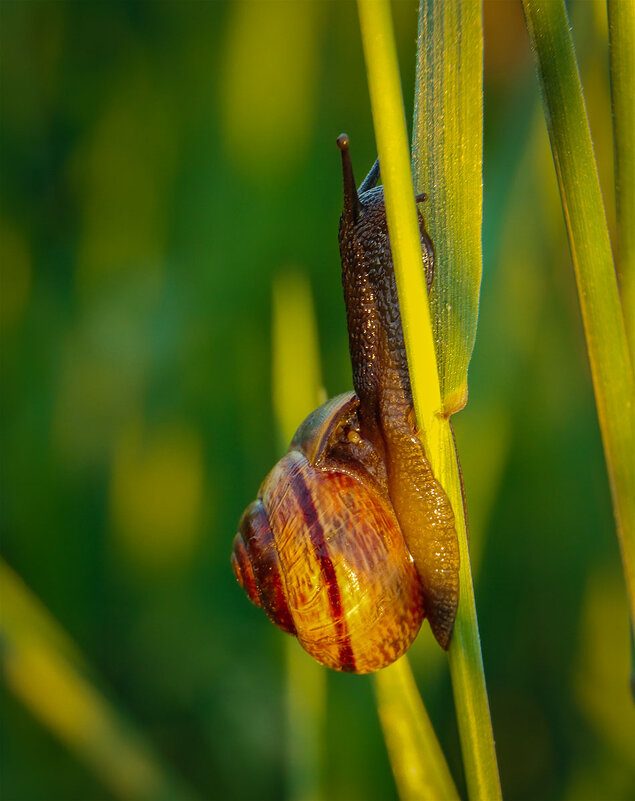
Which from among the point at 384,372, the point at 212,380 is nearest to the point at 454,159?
the point at 384,372

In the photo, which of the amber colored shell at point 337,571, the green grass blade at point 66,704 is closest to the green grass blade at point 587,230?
the amber colored shell at point 337,571

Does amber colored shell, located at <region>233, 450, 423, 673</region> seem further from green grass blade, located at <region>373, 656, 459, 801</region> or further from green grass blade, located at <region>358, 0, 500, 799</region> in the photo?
green grass blade, located at <region>358, 0, 500, 799</region>

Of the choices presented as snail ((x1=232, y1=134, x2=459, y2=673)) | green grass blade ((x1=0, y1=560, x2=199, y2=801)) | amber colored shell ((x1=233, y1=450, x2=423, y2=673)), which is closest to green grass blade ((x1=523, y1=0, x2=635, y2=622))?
snail ((x1=232, y1=134, x2=459, y2=673))

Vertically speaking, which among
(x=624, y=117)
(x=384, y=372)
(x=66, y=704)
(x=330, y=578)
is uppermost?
(x=624, y=117)

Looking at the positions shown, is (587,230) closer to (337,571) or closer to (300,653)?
(337,571)

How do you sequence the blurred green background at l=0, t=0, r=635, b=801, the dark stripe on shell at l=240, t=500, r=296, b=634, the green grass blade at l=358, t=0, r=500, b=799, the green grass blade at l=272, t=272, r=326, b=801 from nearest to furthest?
the green grass blade at l=358, t=0, r=500, b=799 → the dark stripe on shell at l=240, t=500, r=296, b=634 → the green grass blade at l=272, t=272, r=326, b=801 → the blurred green background at l=0, t=0, r=635, b=801

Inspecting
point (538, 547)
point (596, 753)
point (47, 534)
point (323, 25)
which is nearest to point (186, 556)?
point (47, 534)

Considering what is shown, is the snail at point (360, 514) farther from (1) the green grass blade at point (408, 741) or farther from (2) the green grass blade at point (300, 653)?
(2) the green grass blade at point (300, 653)
